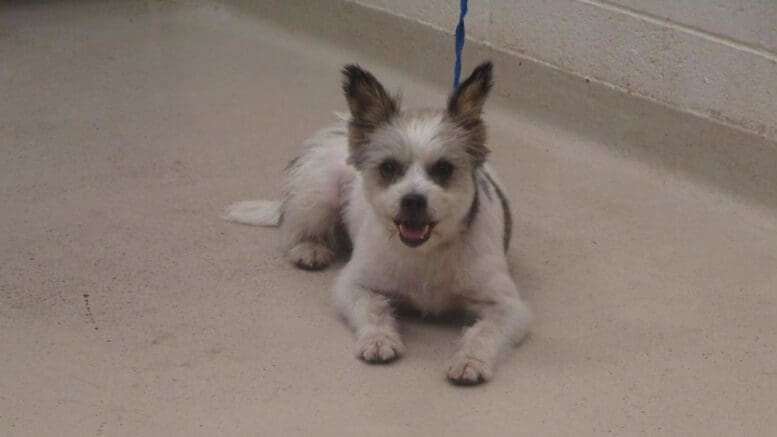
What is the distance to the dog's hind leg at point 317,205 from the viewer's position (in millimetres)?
3846

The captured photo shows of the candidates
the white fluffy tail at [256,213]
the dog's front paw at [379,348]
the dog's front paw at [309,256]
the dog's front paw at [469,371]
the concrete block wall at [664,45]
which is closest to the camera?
the dog's front paw at [469,371]

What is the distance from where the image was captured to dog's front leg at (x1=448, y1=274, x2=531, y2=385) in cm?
306

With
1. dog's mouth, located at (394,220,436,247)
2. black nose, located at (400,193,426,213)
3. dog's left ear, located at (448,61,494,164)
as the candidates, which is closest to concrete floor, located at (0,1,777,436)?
dog's mouth, located at (394,220,436,247)

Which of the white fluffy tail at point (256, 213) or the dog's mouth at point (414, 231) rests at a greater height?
the dog's mouth at point (414, 231)

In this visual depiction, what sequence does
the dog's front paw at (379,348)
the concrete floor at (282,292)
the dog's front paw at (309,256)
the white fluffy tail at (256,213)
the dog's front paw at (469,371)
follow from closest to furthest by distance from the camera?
1. the concrete floor at (282,292)
2. the dog's front paw at (469,371)
3. the dog's front paw at (379,348)
4. the dog's front paw at (309,256)
5. the white fluffy tail at (256,213)

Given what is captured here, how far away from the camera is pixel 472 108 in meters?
3.22

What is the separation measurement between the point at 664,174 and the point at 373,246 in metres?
1.70

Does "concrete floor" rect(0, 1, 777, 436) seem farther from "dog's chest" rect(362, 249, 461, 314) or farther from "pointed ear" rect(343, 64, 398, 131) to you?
"pointed ear" rect(343, 64, 398, 131)

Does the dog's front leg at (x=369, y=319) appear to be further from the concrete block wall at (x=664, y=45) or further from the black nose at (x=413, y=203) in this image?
the concrete block wall at (x=664, y=45)

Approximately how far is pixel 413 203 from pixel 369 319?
0.40 m

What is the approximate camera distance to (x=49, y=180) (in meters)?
4.46

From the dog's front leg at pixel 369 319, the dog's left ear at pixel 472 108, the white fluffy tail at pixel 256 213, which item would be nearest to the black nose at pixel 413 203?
the dog's left ear at pixel 472 108

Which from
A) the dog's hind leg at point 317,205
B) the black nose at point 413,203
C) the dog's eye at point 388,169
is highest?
the dog's eye at point 388,169

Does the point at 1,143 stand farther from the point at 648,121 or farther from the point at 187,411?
the point at 648,121
